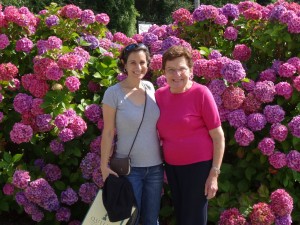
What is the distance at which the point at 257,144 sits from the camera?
10.5 feet

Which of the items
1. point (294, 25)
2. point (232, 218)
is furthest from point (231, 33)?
point (232, 218)

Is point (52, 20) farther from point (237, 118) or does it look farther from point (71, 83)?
point (237, 118)

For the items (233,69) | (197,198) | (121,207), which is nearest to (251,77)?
(233,69)

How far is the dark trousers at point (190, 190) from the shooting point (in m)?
2.49

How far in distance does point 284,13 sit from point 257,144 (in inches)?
41.4

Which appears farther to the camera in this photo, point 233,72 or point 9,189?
point 9,189

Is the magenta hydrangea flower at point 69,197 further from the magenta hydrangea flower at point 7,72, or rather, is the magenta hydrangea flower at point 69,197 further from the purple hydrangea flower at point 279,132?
the purple hydrangea flower at point 279,132

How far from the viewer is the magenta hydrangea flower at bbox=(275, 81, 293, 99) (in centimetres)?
312

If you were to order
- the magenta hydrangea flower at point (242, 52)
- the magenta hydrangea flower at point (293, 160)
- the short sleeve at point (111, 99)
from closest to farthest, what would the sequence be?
the short sleeve at point (111, 99)
the magenta hydrangea flower at point (293, 160)
the magenta hydrangea flower at point (242, 52)

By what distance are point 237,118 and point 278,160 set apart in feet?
1.28

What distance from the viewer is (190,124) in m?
2.44

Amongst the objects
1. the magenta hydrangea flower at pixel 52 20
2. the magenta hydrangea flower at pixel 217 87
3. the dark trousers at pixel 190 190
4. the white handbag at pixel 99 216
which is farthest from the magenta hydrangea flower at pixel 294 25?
the magenta hydrangea flower at pixel 52 20

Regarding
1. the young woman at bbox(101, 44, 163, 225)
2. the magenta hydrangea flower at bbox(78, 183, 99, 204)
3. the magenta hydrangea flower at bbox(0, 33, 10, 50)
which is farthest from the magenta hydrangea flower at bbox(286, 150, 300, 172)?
the magenta hydrangea flower at bbox(0, 33, 10, 50)

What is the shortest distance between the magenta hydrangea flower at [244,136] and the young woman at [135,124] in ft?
2.17
